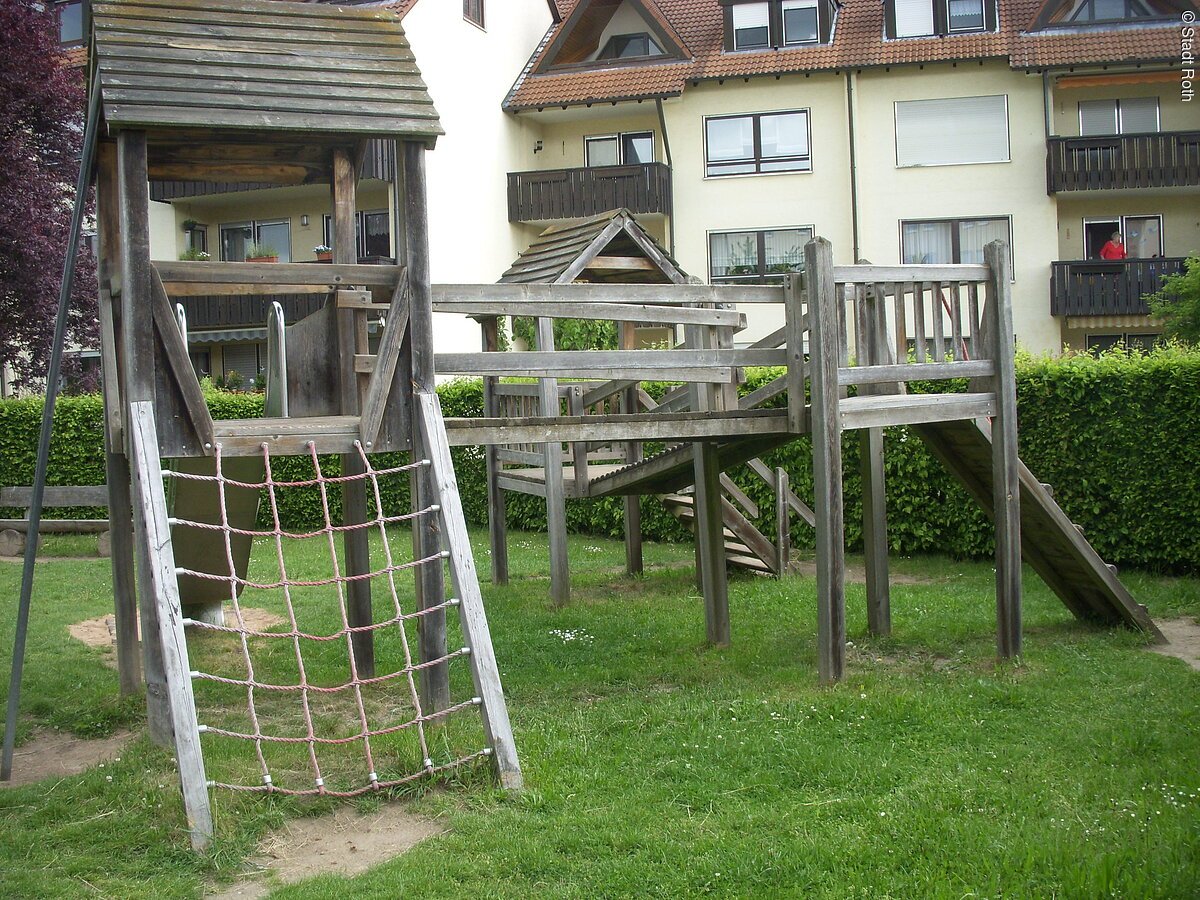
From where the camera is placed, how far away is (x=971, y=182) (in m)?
28.1

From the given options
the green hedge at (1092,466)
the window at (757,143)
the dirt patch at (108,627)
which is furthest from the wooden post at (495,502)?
the window at (757,143)

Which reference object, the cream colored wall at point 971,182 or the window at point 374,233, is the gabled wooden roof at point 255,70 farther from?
the cream colored wall at point 971,182

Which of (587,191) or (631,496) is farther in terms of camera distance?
(587,191)

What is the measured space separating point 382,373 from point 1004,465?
190 inches

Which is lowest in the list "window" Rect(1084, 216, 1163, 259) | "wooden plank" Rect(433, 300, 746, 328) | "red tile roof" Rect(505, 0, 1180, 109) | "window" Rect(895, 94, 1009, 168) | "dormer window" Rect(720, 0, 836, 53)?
"wooden plank" Rect(433, 300, 746, 328)

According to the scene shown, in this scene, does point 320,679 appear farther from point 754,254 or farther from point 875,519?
point 754,254

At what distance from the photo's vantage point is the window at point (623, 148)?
3041 centimetres

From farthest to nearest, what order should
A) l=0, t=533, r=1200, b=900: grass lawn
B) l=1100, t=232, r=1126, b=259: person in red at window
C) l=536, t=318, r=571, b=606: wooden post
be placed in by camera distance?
l=1100, t=232, r=1126, b=259: person in red at window → l=536, t=318, r=571, b=606: wooden post → l=0, t=533, r=1200, b=900: grass lawn

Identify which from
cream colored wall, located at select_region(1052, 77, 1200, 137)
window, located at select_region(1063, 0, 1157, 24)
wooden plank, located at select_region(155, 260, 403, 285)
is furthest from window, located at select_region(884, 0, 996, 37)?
wooden plank, located at select_region(155, 260, 403, 285)

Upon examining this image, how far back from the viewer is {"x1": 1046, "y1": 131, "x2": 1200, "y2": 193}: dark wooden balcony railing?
86.2 feet

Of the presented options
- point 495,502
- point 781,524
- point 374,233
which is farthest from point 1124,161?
point 495,502

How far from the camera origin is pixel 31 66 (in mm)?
20828

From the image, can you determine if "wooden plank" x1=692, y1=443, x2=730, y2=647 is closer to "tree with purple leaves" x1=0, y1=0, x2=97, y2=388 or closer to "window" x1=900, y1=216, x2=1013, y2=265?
"tree with purple leaves" x1=0, y1=0, x2=97, y2=388

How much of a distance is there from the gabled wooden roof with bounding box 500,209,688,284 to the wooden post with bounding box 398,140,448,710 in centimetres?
452
